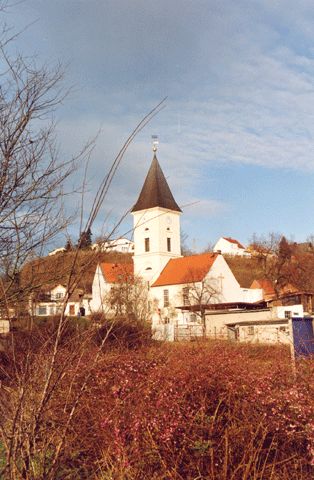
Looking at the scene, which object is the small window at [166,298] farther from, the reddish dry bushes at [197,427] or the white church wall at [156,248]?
the reddish dry bushes at [197,427]

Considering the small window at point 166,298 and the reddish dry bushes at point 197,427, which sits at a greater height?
the small window at point 166,298

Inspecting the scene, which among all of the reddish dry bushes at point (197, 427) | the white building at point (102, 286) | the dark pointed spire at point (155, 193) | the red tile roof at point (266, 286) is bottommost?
the reddish dry bushes at point (197, 427)

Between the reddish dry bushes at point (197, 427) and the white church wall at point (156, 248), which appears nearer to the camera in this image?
the reddish dry bushes at point (197, 427)

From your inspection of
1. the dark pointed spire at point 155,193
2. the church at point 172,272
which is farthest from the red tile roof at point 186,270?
the dark pointed spire at point 155,193

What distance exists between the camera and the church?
2023 inches

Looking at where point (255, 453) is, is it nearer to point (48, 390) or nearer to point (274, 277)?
point (48, 390)

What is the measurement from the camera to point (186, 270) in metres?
55.2

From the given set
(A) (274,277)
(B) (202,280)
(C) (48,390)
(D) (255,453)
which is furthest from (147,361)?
(A) (274,277)

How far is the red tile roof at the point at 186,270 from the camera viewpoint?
53.5 metres

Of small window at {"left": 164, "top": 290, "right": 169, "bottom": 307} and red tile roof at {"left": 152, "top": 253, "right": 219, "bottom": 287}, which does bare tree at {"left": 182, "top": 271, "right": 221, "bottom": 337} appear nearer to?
red tile roof at {"left": 152, "top": 253, "right": 219, "bottom": 287}

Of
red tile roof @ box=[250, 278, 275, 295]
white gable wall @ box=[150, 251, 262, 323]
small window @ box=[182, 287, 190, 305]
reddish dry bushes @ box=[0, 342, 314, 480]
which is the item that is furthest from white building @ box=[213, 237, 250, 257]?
reddish dry bushes @ box=[0, 342, 314, 480]

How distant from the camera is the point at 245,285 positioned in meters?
69.8

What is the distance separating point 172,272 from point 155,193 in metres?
9.53

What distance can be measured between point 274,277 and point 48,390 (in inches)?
2239
